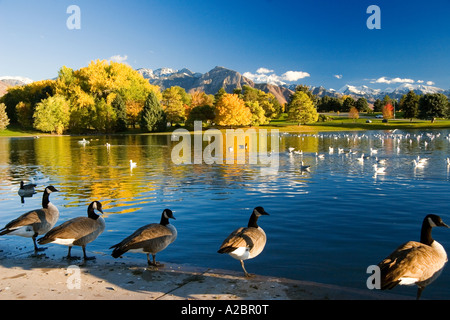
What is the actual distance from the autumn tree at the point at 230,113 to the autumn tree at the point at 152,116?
66.7 ft

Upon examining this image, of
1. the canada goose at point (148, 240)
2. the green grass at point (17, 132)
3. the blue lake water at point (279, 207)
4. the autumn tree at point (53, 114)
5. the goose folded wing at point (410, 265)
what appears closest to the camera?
the goose folded wing at point (410, 265)

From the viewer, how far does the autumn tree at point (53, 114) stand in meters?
119

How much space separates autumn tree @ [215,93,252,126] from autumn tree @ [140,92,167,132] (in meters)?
20.3

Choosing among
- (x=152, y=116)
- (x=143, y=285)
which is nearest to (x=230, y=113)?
(x=152, y=116)

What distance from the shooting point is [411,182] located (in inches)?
949

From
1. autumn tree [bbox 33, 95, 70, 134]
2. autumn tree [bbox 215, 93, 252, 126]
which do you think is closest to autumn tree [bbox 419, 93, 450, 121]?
autumn tree [bbox 215, 93, 252, 126]

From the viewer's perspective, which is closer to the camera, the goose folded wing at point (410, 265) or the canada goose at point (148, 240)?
the goose folded wing at point (410, 265)

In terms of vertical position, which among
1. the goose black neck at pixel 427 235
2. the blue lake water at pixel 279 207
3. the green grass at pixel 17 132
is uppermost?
the green grass at pixel 17 132

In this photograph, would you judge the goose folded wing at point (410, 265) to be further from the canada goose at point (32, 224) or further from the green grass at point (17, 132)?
the green grass at point (17, 132)

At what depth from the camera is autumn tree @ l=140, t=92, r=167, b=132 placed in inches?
4645

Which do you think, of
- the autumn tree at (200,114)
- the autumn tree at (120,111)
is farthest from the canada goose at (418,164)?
the autumn tree at (200,114)

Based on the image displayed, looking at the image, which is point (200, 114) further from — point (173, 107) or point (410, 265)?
point (410, 265)

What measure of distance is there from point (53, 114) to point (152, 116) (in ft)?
114

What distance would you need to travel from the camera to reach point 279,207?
57.6 feet
